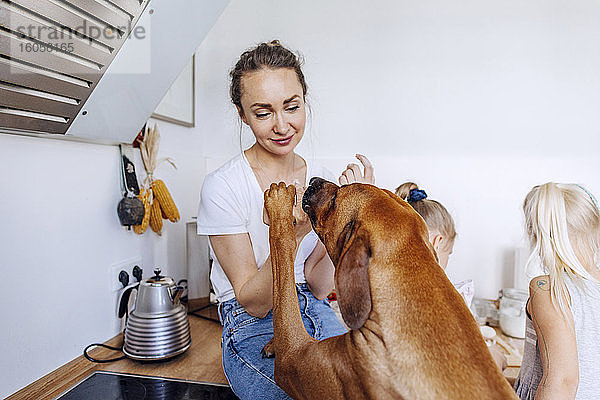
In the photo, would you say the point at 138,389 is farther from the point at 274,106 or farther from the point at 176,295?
the point at 274,106

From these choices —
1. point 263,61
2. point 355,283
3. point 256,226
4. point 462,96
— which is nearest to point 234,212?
point 256,226

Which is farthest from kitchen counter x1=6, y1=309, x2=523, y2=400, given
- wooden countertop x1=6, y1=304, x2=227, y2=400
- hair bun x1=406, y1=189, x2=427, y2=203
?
hair bun x1=406, y1=189, x2=427, y2=203

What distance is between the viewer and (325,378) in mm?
809

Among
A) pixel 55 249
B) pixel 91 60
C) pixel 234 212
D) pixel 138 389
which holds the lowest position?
pixel 138 389

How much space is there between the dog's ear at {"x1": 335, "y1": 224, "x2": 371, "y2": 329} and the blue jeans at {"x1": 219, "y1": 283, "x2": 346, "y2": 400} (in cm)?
42

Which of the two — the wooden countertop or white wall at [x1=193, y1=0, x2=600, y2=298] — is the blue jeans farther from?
white wall at [x1=193, y1=0, x2=600, y2=298]

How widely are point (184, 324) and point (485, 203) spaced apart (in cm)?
136

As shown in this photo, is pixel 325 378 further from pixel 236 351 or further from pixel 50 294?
pixel 50 294

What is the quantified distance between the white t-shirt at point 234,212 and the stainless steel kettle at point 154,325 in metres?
0.17

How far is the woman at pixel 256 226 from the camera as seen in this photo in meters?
1.18

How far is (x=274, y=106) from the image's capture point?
1.25 m

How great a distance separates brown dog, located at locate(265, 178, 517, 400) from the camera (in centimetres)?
69

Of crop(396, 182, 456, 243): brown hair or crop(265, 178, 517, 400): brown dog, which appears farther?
crop(396, 182, 456, 243): brown hair

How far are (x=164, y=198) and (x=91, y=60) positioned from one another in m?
0.62
